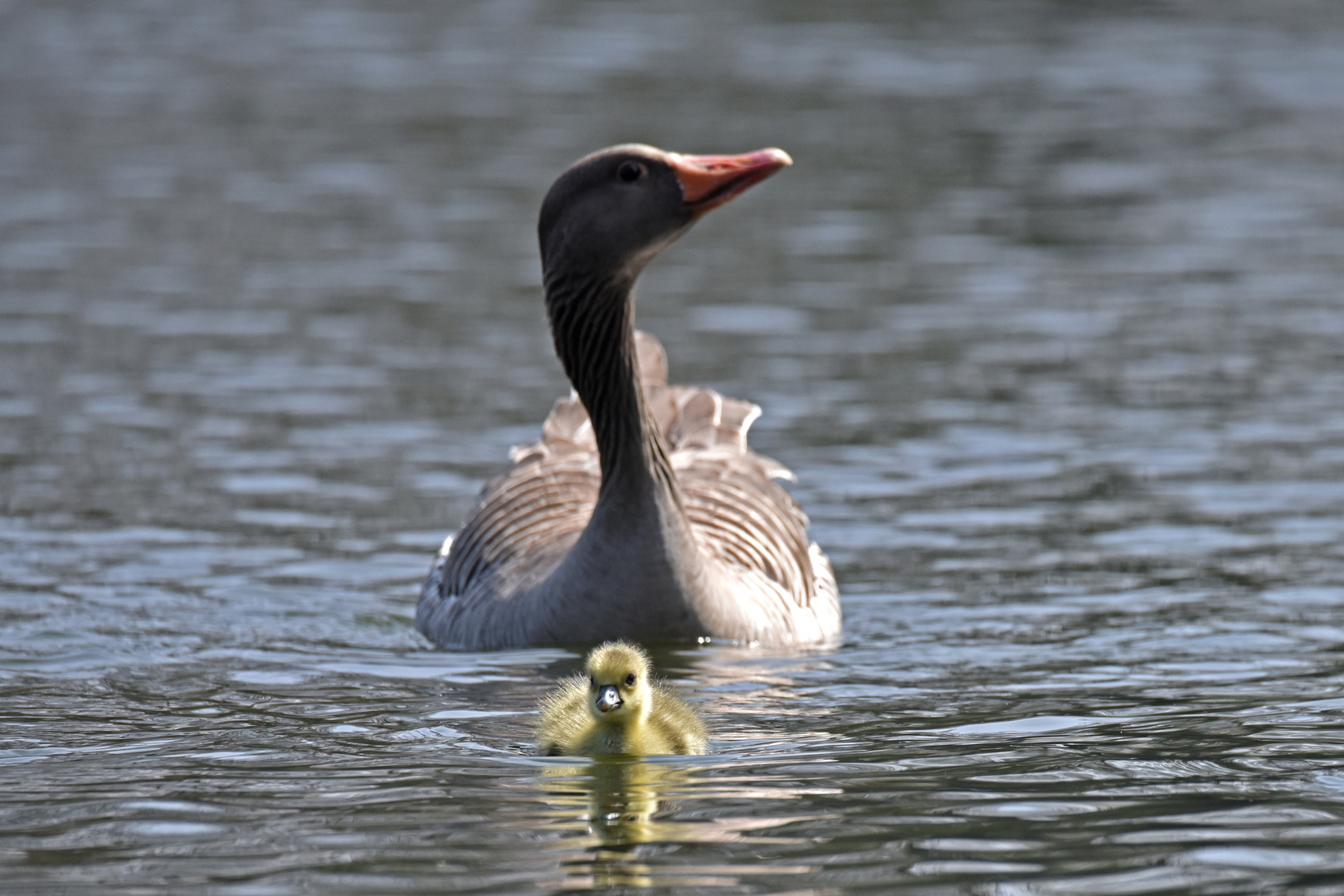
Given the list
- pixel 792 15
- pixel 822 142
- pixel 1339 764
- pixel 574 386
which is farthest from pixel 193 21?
pixel 1339 764

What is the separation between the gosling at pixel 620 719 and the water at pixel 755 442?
111mm

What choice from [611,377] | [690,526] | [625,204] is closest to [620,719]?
[690,526]

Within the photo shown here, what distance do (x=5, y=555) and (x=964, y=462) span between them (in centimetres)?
562

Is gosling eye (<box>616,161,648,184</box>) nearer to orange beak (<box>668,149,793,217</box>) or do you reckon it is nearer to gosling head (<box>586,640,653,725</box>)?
orange beak (<box>668,149,793,217</box>)

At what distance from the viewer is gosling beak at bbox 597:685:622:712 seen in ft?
22.5

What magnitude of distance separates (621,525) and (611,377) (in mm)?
754

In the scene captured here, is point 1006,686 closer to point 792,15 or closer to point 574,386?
point 574,386

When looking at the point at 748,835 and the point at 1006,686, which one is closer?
the point at 748,835

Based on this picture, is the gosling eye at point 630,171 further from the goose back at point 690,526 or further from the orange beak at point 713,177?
the goose back at point 690,526

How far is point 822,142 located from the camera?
24266mm

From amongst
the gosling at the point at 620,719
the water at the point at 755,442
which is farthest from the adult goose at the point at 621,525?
the gosling at the point at 620,719

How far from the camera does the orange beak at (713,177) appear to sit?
8.91 meters

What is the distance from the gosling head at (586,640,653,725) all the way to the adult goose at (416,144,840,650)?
5.92 ft

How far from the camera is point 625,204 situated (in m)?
9.19
